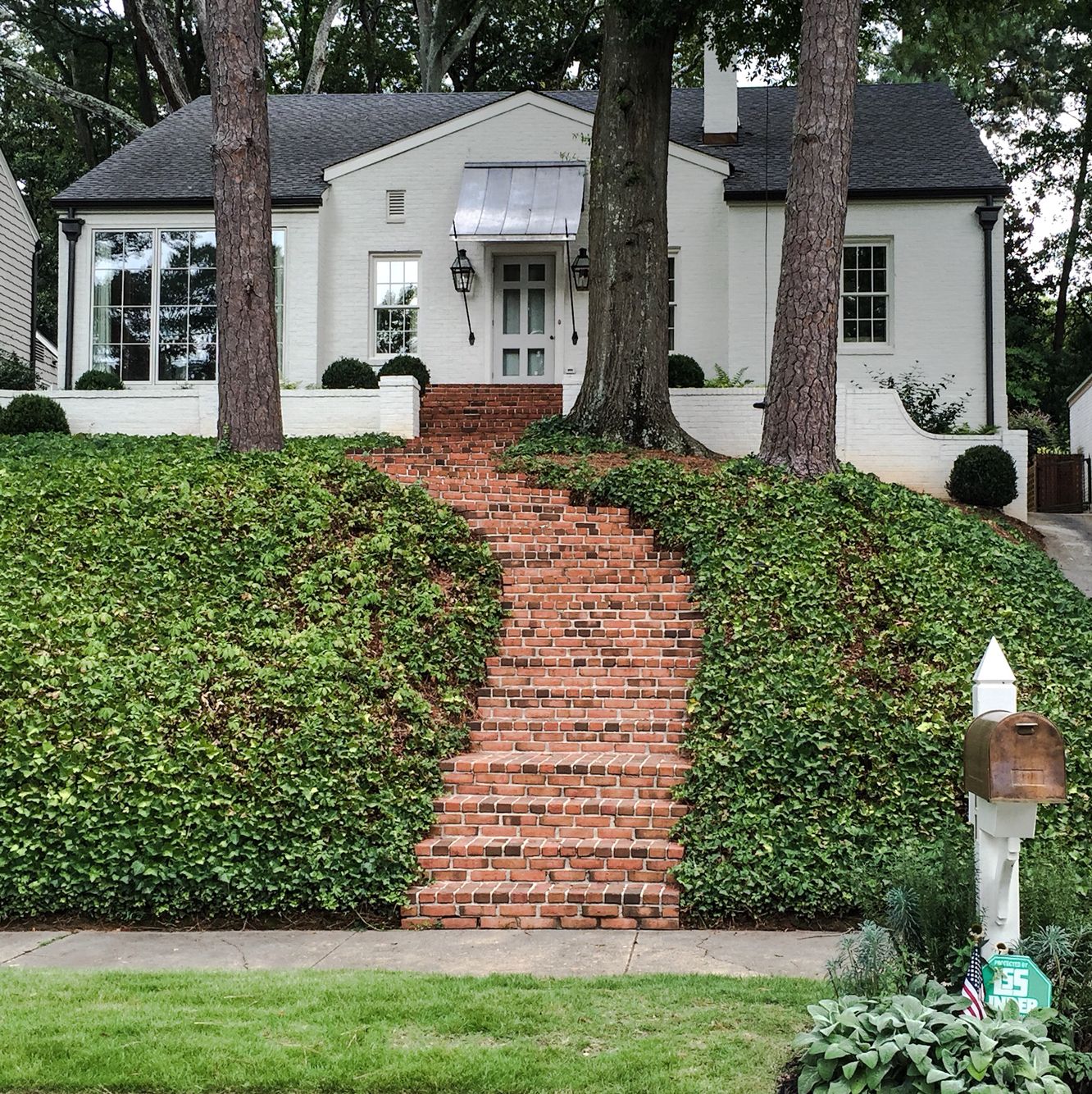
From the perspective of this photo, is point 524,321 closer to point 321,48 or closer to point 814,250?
point 814,250

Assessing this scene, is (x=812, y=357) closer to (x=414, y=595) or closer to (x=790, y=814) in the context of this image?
(x=414, y=595)

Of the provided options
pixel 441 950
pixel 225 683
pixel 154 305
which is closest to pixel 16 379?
Answer: pixel 154 305

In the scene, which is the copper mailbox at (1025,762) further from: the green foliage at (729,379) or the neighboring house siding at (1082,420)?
the neighboring house siding at (1082,420)

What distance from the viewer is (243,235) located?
12281 mm

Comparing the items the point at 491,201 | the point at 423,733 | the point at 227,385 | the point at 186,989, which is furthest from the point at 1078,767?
the point at 491,201

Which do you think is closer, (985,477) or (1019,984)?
(1019,984)

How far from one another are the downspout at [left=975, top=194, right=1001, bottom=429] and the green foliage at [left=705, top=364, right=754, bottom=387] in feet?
11.5

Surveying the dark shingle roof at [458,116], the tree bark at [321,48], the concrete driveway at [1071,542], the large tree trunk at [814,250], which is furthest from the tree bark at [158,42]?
the concrete driveway at [1071,542]

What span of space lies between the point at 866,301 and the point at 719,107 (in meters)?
4.56

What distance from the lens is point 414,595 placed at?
360 inches

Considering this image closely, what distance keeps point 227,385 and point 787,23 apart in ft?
29.2

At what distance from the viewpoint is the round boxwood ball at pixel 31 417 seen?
1602 centimetres

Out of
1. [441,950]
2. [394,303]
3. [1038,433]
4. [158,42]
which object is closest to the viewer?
[441,950]

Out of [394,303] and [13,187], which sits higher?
[13,187]
